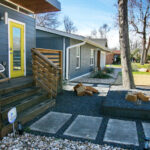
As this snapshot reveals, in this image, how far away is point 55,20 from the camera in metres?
26.8

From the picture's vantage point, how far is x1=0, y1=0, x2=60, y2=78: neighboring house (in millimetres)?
4966

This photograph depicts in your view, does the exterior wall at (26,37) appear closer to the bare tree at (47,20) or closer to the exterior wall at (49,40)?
the exterior wall at (49,40)

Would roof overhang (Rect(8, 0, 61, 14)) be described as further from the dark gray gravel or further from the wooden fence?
the dark gray gravel

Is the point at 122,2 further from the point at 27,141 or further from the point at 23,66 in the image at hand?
the point at 27,141

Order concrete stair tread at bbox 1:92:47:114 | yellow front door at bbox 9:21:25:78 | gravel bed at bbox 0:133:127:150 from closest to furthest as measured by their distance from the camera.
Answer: gravel bed at bbox 0:133:127:150 < concrete stair tread at bbox 1:92:47:114 < yellow front door at bbox 9:21:25:78

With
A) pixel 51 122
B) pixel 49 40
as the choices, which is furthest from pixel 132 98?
pixel 49 40

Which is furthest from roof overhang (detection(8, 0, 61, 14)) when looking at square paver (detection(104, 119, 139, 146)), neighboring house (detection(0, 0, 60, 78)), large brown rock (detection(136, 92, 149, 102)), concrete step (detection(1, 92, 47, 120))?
square paver (detection(104, 119, 139, 146))

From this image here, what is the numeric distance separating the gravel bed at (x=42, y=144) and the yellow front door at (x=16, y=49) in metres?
2.95

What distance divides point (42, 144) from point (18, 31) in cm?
406

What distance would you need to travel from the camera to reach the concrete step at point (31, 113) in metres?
3.09

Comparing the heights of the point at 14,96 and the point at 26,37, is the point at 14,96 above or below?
below

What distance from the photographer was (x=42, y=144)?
9.21 feet

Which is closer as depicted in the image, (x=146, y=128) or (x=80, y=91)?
Answer: (x=146, y=128)

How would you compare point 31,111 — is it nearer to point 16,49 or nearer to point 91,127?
point 91,127
